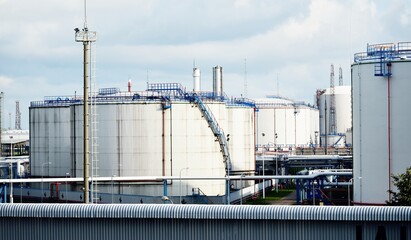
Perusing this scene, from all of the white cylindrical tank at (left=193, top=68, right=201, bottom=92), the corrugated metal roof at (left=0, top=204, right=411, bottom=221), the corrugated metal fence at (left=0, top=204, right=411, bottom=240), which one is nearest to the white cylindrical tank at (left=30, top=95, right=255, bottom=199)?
the white cylindrical tank at (left=193, top=68, right=201, bottom=92)

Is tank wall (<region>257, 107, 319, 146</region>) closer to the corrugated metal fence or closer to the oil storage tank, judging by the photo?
the oil storage tank

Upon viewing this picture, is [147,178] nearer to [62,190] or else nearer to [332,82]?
[62,190]

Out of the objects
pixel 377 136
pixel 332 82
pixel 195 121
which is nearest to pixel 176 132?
pixel 195 121

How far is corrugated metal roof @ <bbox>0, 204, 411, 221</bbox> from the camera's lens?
28.2 m

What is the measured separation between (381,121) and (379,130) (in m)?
0.45

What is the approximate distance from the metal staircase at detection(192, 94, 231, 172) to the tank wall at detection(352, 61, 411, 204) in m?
17.8

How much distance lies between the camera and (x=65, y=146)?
61969mm

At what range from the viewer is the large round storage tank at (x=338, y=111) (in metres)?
121

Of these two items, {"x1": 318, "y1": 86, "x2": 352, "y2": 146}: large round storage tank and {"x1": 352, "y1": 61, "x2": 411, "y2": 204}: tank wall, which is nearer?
{"x1": 352, "y1": 61, "x2": 411, "y2": 204}: tank wall

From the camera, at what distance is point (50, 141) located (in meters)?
63.4

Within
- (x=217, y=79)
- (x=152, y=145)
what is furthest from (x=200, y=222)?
(x=217, y=79)

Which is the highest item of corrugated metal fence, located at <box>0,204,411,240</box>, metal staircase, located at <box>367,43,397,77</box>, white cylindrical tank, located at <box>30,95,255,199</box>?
metal staircase, located at <box>367,43,397,77</box>

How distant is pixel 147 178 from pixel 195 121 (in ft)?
27.2

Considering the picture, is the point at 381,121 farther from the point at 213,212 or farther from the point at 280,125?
the point at 280,125
